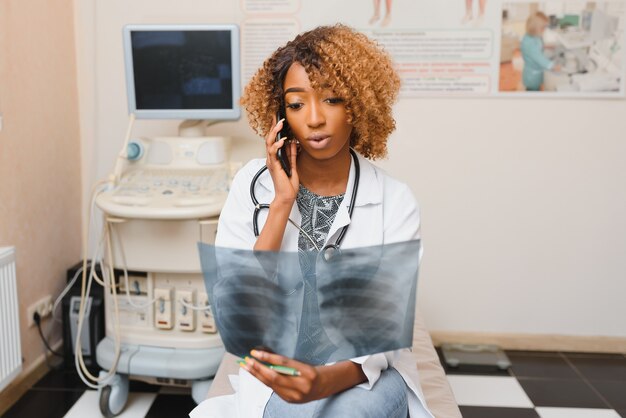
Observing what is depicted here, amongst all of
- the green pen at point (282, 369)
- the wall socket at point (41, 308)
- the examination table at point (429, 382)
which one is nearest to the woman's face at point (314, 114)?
the green pen at point (282, 369)

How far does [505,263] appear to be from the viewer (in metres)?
2.63

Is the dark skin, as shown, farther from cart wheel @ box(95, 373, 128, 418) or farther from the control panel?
cart wheel @ box(95, 373, 128, 418)

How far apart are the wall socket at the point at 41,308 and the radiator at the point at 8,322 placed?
0.23 m

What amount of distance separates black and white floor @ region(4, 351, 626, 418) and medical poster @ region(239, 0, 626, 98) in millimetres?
1056

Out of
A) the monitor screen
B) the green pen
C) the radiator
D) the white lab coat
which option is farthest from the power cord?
the green pen

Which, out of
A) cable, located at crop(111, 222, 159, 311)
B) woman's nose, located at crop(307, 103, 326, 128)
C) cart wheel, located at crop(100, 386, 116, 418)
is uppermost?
woman's nose, located at crop(307, 103, 326, 128)

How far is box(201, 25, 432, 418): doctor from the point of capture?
118 cm

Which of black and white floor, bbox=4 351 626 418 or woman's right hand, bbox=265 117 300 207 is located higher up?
woman's right hand, bbox=265 117 300 207

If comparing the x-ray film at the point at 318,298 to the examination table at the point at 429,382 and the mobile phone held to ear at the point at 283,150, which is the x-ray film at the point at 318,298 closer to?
the mobile phone held to ear at the point at 283,150

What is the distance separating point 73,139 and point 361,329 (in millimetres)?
1938

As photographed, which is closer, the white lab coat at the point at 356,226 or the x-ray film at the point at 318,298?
the x-ray film at the point at 318,298

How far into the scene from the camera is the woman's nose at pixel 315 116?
1.22m

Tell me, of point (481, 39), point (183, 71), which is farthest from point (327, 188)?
point (481, 39)

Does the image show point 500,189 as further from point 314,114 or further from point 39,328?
point 39,328
